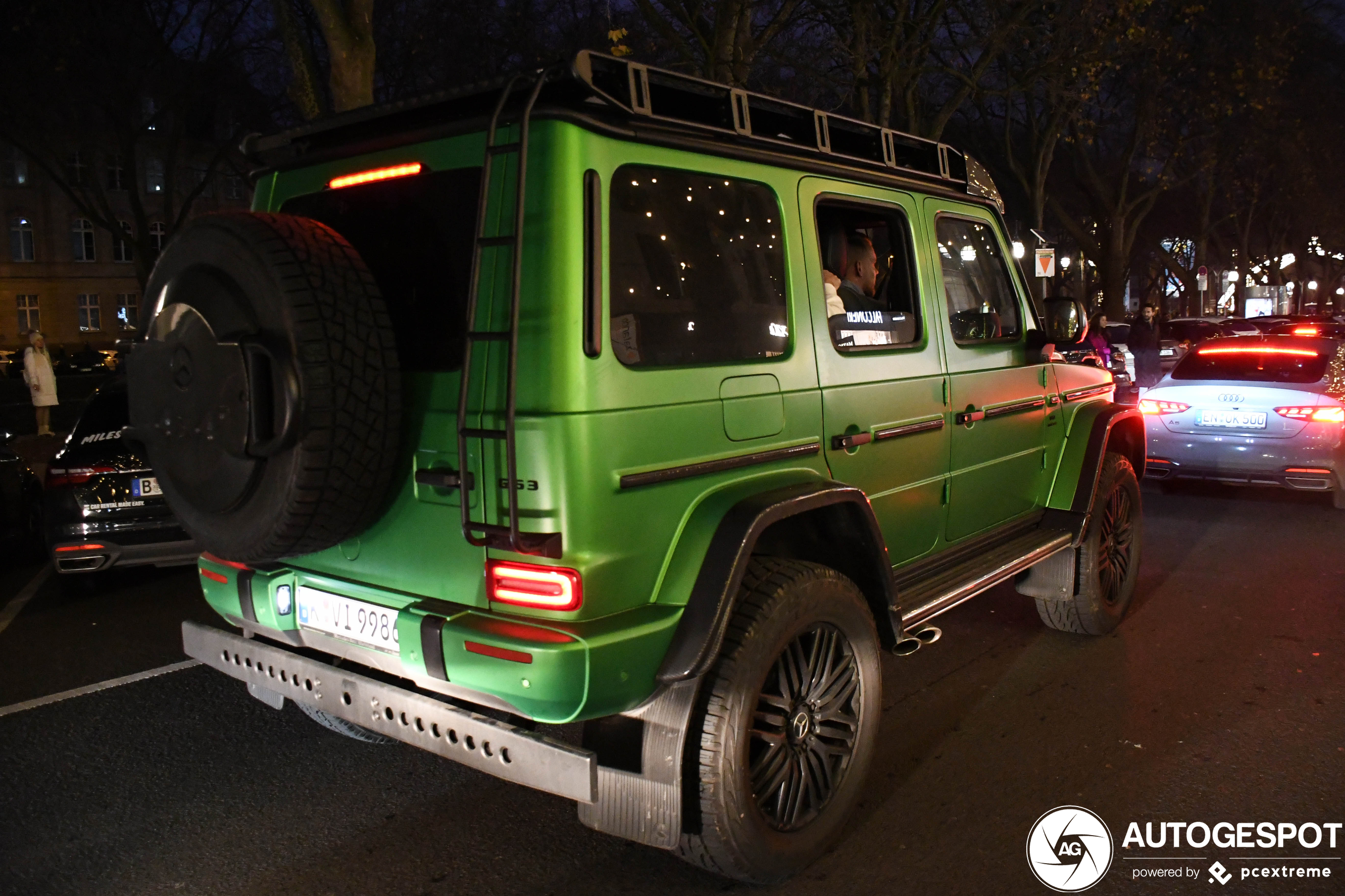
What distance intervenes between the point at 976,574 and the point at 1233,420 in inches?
235

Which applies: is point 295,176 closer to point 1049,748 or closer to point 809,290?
point 809,290

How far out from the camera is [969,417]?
4.48 metres

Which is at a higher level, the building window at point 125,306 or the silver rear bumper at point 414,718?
the building window at point 125,306

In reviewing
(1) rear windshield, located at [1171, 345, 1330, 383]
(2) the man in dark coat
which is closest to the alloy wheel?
(1) rear windshield, located at [1171, 345, 1330, 383]

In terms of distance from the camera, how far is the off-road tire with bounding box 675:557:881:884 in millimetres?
2977

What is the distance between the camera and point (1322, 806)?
372 centimetres

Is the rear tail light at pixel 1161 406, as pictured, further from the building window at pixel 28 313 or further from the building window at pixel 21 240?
the building window at pixel 21 240

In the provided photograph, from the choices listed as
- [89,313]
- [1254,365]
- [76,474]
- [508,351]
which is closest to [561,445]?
[508,351]

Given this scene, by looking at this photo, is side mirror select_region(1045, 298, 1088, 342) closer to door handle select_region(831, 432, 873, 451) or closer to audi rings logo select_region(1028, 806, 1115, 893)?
door handle select_region(831, 432, 873, 451)

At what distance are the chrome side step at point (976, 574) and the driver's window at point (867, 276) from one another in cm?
94

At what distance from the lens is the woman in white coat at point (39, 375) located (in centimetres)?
1617

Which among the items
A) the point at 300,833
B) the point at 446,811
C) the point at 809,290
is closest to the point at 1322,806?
the point at 809,290

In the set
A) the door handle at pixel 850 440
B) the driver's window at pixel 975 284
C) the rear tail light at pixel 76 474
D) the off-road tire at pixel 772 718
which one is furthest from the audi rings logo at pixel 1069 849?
the rear tail light at pixel 76 474

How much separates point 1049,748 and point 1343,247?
6101cm
